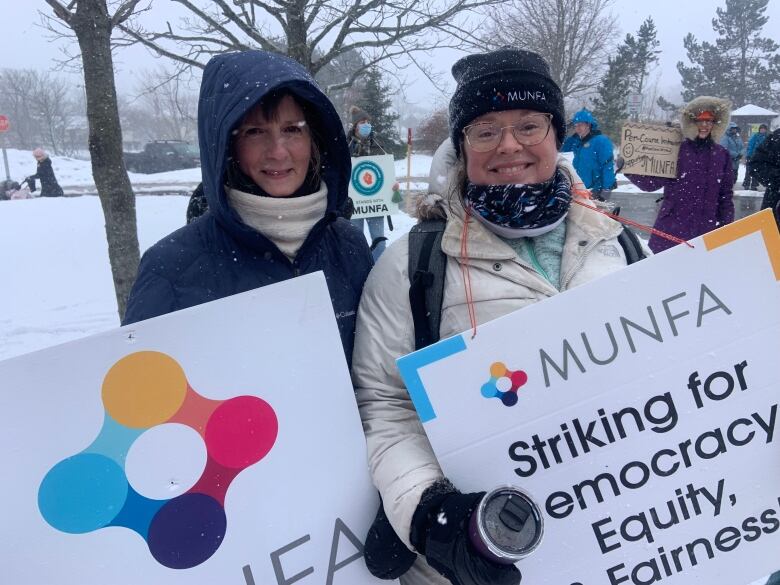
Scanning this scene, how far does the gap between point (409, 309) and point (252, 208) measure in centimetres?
51

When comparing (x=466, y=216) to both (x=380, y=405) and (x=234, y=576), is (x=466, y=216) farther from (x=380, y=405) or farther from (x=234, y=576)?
(x=234, y=576)

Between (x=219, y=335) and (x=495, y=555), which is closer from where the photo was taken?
(x=495, y=555)

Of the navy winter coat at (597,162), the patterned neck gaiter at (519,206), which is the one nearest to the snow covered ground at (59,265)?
the patterned neck gaiter at (519,206)

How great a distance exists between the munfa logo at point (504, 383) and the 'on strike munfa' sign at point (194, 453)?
342 millimetres

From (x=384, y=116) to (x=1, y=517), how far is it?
2372 centimetres

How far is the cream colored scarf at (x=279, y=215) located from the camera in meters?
1.61

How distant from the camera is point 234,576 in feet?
4.55

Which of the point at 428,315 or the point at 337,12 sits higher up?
the point at 337,12

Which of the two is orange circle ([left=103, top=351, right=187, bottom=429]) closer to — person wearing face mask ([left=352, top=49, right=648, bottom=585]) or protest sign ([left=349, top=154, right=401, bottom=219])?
person wearing face mask ([left=352, top=49, right=648, bottom=585])

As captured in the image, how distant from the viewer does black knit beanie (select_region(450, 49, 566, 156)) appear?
1572mm

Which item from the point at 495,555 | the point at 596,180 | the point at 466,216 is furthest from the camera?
the point at 596,180

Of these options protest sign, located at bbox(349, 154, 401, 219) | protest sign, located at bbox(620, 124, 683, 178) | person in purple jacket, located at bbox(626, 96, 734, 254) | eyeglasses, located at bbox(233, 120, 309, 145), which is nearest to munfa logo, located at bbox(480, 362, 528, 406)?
eyeglasses, located at bbox(233, 120, 309, 145)

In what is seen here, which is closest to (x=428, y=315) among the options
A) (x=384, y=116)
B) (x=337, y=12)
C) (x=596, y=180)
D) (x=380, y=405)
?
(x=380, y=405)

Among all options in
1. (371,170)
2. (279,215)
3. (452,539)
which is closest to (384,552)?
(452,539)
